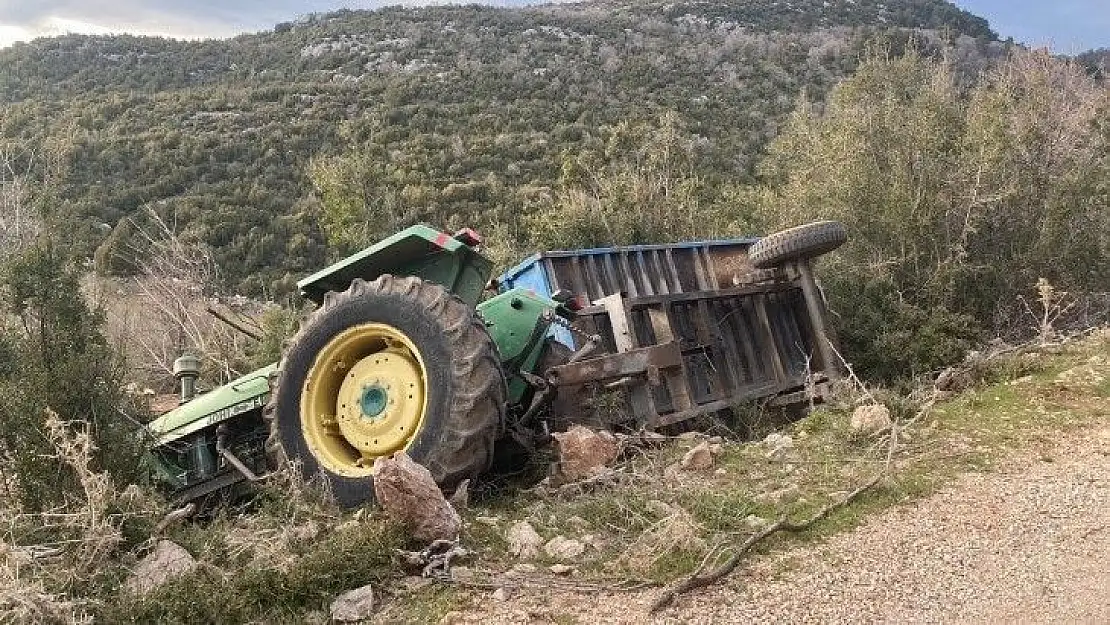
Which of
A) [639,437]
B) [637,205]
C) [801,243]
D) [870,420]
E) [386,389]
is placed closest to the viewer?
[386,389]

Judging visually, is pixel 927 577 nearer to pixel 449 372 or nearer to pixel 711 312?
pixel 449 372

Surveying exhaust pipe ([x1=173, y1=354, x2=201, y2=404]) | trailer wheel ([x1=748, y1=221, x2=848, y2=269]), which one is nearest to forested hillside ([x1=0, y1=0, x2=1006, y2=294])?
trailer wheel ([x1=748, y1=221, x2=848, y2=269])

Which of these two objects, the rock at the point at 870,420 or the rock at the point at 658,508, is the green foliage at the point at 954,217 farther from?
the rock at the point at 658,508

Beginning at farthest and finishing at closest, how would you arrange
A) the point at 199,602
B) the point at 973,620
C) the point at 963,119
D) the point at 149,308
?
1. the point at 149,308
2. the point at 963,119
3. the point at 199,602
4. the point at 973,620

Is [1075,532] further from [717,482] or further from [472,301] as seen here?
[472,301]

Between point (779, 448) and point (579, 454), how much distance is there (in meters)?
1.25

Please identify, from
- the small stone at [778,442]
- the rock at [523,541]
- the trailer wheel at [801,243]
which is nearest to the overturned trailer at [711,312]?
the trailer wheel at [801,243]

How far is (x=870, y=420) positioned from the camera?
5418mm

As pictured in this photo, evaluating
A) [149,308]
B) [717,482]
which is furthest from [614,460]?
[149,308]

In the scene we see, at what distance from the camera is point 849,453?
5219 millimetres

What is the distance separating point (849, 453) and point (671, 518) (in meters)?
1.72

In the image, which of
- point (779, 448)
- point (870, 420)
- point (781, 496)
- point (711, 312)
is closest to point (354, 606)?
point (781, 496)

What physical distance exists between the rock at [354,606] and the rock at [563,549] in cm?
86

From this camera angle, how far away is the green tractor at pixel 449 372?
481cm
